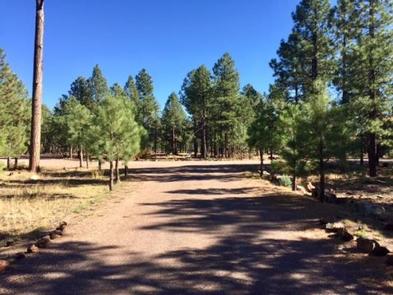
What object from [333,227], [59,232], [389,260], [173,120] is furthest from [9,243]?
[173,120]

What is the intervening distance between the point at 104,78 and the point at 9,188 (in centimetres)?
5715

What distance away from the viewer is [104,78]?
76.0 meters

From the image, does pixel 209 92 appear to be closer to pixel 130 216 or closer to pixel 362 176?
pixel 362 176

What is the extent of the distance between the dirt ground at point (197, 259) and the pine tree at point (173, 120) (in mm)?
67249

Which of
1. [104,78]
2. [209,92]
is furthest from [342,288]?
[104,78]

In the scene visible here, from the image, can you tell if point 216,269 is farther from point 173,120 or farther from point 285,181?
point 173,120

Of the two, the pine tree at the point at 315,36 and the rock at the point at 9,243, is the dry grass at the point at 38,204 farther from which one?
the pine tree at the point at 315,36

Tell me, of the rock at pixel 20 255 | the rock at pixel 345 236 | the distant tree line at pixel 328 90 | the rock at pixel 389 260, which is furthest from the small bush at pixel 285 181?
the rock at pixel 20 255

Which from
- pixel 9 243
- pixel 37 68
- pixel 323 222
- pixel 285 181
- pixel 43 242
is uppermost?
pixel 37 68

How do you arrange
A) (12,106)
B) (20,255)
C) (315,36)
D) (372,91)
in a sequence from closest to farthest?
(20,255) → (372,91) → (315,36) → (12,106)

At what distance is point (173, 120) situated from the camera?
8019cm

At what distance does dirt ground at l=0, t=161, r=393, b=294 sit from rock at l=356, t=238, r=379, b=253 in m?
0.28

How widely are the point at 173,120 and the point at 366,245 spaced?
237ft

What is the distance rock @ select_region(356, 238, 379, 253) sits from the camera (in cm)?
846
